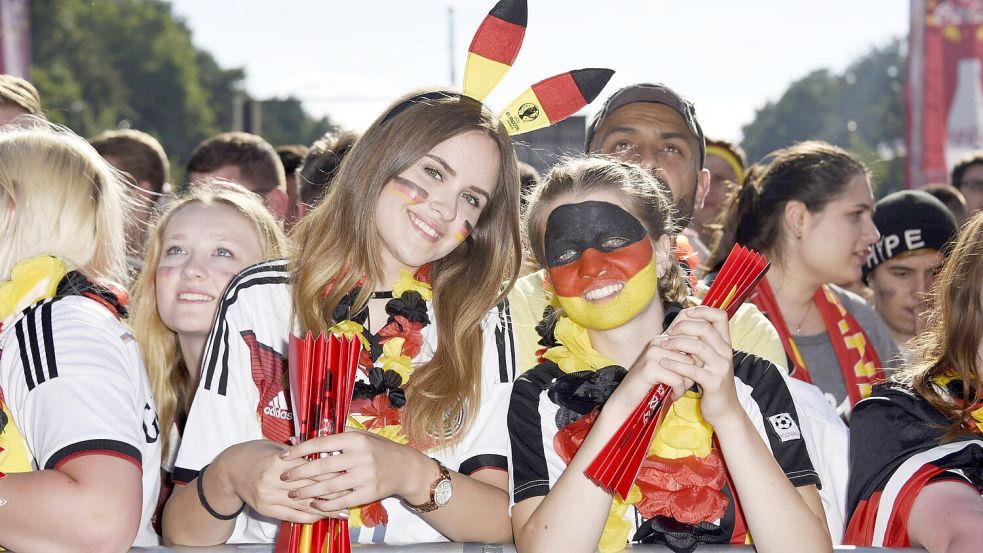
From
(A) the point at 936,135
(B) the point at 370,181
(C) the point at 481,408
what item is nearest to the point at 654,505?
(C) the point at 481,408

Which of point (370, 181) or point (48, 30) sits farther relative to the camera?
point (48, 30)

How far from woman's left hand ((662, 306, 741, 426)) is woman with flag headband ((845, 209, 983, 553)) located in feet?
1.91

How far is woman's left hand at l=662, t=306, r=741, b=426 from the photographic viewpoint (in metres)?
2.02

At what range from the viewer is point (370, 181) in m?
2.62

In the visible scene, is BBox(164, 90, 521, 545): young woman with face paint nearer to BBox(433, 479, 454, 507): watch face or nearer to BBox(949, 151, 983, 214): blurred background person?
BBox(433, 479, 454, 507): watch face

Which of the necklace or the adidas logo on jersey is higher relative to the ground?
the adidas logo on jersey

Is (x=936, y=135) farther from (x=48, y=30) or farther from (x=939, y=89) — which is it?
(x=48, y=30)

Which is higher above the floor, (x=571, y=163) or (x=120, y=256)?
(x=571, y=163)

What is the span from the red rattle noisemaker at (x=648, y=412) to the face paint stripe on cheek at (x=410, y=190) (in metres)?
0.81

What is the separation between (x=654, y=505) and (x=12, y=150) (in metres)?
1.69

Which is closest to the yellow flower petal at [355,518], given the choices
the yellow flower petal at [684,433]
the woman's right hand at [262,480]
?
the woman's right hand at [262,480]

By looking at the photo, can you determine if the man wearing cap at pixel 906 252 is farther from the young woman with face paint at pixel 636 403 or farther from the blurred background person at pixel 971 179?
the young woman with face paint at pixel 636 403

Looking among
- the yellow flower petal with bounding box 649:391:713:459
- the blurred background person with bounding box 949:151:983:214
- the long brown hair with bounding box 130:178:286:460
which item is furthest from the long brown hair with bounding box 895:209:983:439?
the blurred background person with bounding box 949:151:983:214

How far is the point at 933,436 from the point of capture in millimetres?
2428
